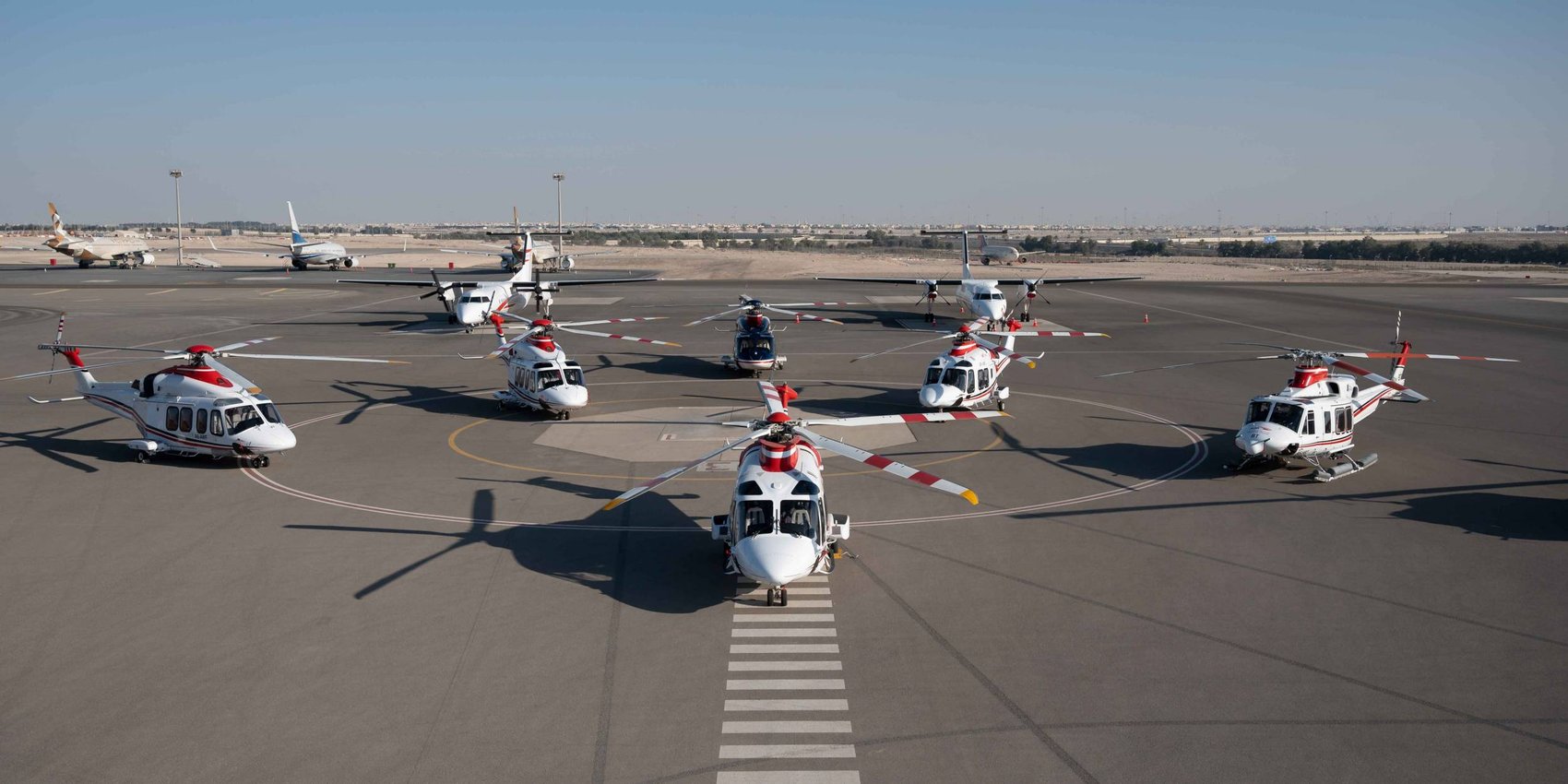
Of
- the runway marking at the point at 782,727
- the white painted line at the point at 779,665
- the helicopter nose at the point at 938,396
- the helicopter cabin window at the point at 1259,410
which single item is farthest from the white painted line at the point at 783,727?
the helicopter nose at the point at 938,396

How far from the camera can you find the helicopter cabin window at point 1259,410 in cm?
2967

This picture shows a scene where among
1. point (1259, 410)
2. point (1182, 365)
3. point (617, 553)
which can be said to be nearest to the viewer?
point (617, 553)

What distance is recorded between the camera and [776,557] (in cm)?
1978

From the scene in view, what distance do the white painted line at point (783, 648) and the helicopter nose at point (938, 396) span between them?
1895 centimetres


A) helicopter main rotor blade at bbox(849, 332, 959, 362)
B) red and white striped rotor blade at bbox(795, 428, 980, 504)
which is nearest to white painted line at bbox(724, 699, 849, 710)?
red and white striped rotor blade at bbox(795, 428, 980, 504)

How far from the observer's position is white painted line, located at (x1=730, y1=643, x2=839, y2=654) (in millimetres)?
18391

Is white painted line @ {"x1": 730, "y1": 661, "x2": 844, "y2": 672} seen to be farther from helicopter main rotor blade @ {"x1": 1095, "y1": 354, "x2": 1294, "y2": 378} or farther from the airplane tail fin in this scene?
the airplane tail fin

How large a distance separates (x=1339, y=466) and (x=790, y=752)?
23169 millimetres

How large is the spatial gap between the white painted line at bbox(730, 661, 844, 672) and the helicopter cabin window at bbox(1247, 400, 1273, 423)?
18.2m

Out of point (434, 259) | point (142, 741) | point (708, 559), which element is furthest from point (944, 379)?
point (434, 259)

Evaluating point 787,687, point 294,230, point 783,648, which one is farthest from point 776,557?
point 294,230

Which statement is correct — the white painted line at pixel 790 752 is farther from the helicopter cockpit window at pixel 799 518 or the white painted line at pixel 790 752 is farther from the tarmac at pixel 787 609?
the helicopter cockpit window at pixel 799 518

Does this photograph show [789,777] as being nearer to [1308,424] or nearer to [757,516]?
[757,516]

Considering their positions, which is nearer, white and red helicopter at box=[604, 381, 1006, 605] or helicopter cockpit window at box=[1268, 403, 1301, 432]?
white and red helicopter at box=[604, 381, 1006, 605]
